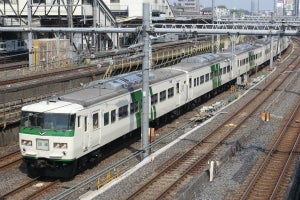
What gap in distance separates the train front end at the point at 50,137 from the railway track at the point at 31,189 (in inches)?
16.9

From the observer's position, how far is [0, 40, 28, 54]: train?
162ft

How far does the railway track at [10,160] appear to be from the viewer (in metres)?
16.6

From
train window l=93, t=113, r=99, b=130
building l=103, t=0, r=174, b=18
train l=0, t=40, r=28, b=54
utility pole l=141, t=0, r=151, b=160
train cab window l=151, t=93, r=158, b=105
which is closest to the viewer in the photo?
train window l=93, t=113, r=99, b=130

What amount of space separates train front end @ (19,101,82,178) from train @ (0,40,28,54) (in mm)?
35255

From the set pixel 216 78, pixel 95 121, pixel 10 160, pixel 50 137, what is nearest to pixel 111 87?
pixel 95 121

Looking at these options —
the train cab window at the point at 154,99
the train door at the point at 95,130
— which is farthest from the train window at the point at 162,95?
the train door at the point at 95,130

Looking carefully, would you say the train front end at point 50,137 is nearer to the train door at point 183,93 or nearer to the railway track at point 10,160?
the railway track at point 10,160

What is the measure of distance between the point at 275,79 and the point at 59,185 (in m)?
30.2

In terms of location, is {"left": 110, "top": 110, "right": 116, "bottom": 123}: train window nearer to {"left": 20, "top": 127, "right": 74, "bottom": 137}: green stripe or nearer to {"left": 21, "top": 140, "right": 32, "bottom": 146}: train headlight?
{"left": 20, "top": 127, "right": 74, "bottom": 137}: green stripe

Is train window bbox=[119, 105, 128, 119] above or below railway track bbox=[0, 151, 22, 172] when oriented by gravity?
above

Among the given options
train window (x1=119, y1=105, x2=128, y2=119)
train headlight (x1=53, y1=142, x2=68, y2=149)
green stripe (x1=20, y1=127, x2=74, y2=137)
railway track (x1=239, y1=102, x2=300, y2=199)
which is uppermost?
train window (x1=119, y1=105, x2=128, y2=119)

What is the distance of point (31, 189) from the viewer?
575 inches

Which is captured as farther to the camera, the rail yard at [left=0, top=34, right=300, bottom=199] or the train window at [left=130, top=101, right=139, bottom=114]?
the train window at [left=130, top=101, right=139, bottom=114]

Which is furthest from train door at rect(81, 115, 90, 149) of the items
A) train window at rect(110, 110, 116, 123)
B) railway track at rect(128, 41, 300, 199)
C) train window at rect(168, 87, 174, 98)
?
train window at rect(168, 87, 174, 98)
